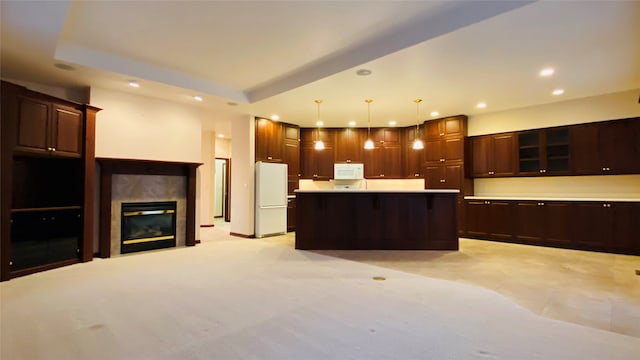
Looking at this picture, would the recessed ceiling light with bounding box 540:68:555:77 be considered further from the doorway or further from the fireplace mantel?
the doorway

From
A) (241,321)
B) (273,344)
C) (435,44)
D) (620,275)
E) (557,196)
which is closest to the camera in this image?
(273,344)

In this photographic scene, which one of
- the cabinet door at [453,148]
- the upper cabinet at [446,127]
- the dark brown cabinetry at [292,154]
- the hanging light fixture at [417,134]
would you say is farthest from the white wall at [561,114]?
the dark brown cabinetry at [292,154]

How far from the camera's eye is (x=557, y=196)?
20.5ft

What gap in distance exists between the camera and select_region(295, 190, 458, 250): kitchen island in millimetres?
5480

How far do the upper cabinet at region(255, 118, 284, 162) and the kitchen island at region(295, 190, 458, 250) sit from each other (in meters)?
1.98

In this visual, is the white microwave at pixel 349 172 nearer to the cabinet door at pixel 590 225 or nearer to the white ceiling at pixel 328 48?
the white ceiling at pixel 328 48

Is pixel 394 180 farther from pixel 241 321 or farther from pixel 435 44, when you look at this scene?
pixel 241 321

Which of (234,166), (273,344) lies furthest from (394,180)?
(273,344)

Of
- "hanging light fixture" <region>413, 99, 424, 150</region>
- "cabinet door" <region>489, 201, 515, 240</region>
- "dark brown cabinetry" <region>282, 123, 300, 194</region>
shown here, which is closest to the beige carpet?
"hanging light fixture" <region>413, 99, 424, 150</region>

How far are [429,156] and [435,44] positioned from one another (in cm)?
427

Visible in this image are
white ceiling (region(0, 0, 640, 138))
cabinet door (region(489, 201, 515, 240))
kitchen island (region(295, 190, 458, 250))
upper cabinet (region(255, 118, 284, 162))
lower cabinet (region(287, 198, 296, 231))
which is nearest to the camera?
white ceiling (region(0, 0, 640, 138))

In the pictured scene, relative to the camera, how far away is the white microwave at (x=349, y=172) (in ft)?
27.3

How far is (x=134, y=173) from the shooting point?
5441mm

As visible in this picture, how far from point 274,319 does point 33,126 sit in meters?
4.09
